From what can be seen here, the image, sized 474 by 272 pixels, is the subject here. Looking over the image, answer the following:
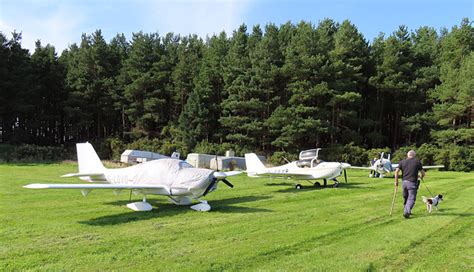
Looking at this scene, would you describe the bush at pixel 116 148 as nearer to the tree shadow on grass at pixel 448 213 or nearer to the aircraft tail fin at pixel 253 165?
the aircraft tail fin at pixel 253 165

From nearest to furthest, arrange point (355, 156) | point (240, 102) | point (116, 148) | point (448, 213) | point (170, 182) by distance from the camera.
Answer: point (448, 213) → point (170, 182) → point (355, 156) → point (240, 102) → point (116, 148)

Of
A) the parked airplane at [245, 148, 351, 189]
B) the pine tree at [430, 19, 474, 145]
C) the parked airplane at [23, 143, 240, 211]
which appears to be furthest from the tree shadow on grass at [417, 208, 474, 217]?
the pine tree at [430, 19, 474, 145]

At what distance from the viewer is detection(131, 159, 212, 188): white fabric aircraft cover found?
35.4 feet

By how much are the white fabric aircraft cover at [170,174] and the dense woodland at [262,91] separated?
2768 centimetres

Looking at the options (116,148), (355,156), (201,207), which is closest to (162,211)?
(201,207)

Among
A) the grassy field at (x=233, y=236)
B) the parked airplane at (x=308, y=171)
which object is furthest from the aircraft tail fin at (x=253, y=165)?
the grassy field at (x=233, y=236)

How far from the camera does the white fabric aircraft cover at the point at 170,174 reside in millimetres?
10789

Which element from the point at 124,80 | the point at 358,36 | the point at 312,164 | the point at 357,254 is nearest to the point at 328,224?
the point at 357,254

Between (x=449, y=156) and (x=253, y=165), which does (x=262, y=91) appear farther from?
(x=253, y=165)

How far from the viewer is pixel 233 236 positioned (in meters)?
7.74

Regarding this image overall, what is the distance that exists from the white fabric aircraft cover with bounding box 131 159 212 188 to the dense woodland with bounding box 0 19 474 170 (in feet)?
90.8

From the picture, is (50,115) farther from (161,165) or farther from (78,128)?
(161,165)

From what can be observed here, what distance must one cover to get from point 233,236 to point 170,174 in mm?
3888

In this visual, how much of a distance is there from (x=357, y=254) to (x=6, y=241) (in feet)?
20.9
